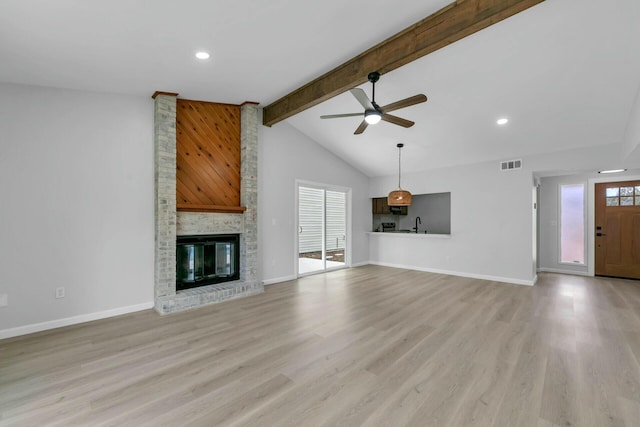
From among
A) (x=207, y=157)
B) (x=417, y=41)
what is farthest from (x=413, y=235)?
(x=207, y=157)

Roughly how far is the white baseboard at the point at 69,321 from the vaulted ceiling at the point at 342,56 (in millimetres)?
2809

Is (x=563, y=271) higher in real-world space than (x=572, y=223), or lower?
lower

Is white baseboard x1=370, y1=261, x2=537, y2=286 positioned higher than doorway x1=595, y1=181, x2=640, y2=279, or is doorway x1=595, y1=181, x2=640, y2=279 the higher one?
doorway x1=595, y1=181, x2=640, y2=279

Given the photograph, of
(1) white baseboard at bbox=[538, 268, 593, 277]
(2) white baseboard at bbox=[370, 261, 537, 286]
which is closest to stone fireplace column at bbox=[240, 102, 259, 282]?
(2) white baseboard at bbox=[370, 261, 537, 286]

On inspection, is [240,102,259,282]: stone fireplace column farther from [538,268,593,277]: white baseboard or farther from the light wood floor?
[538,268,593,277]: white baseboard

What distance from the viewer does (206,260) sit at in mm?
4656

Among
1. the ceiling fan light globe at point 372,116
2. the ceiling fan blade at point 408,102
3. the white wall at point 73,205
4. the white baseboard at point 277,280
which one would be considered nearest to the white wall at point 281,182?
the white baseboard at point 277,280

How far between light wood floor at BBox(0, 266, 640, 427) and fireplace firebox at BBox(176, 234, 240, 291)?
0.70 meters

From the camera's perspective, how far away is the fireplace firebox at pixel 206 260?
14.4ft

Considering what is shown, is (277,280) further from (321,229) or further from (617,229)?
(617,229)

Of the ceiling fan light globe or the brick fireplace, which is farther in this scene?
the brick fireplace

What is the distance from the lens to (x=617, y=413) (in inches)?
75.1

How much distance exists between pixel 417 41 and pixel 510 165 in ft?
13.4

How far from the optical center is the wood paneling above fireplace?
14.3 feet
